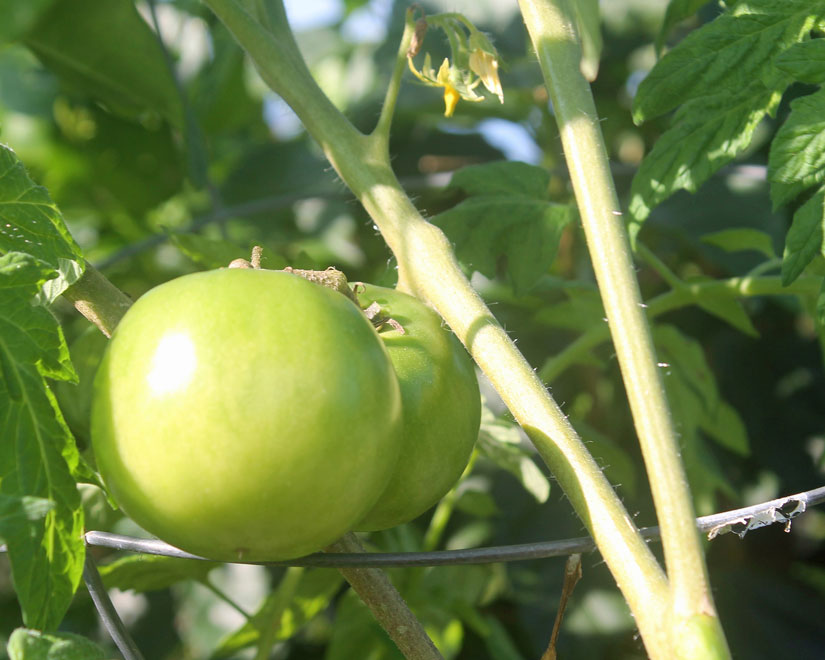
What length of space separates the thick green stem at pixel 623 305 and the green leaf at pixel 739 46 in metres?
0.10

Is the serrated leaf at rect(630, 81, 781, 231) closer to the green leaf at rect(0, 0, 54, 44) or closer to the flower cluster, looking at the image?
the flower cluster

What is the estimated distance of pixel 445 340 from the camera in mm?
630

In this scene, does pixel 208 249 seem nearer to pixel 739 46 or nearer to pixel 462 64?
pixel 462 64

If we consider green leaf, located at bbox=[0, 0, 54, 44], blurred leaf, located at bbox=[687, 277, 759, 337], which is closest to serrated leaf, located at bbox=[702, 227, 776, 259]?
blurred leaf, located at bbox=[687, 277, 759, 337]

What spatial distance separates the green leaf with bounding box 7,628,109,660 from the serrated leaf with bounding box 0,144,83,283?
21 cm

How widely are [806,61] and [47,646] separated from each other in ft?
2.03

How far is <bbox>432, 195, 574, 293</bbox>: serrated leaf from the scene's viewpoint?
0.86 metres

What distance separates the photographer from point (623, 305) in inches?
23.2

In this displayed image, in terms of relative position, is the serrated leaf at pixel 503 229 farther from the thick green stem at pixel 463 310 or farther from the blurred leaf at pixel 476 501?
the blurred leaf at pixel 476 501

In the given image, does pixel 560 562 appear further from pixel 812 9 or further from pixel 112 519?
pixel 812 9

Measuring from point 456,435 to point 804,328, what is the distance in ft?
3.83

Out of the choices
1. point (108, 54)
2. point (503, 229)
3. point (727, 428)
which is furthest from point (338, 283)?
point (108, 54)

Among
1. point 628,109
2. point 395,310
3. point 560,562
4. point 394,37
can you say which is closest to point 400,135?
point 394,37

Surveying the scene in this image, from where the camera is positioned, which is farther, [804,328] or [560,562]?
[804,328]
